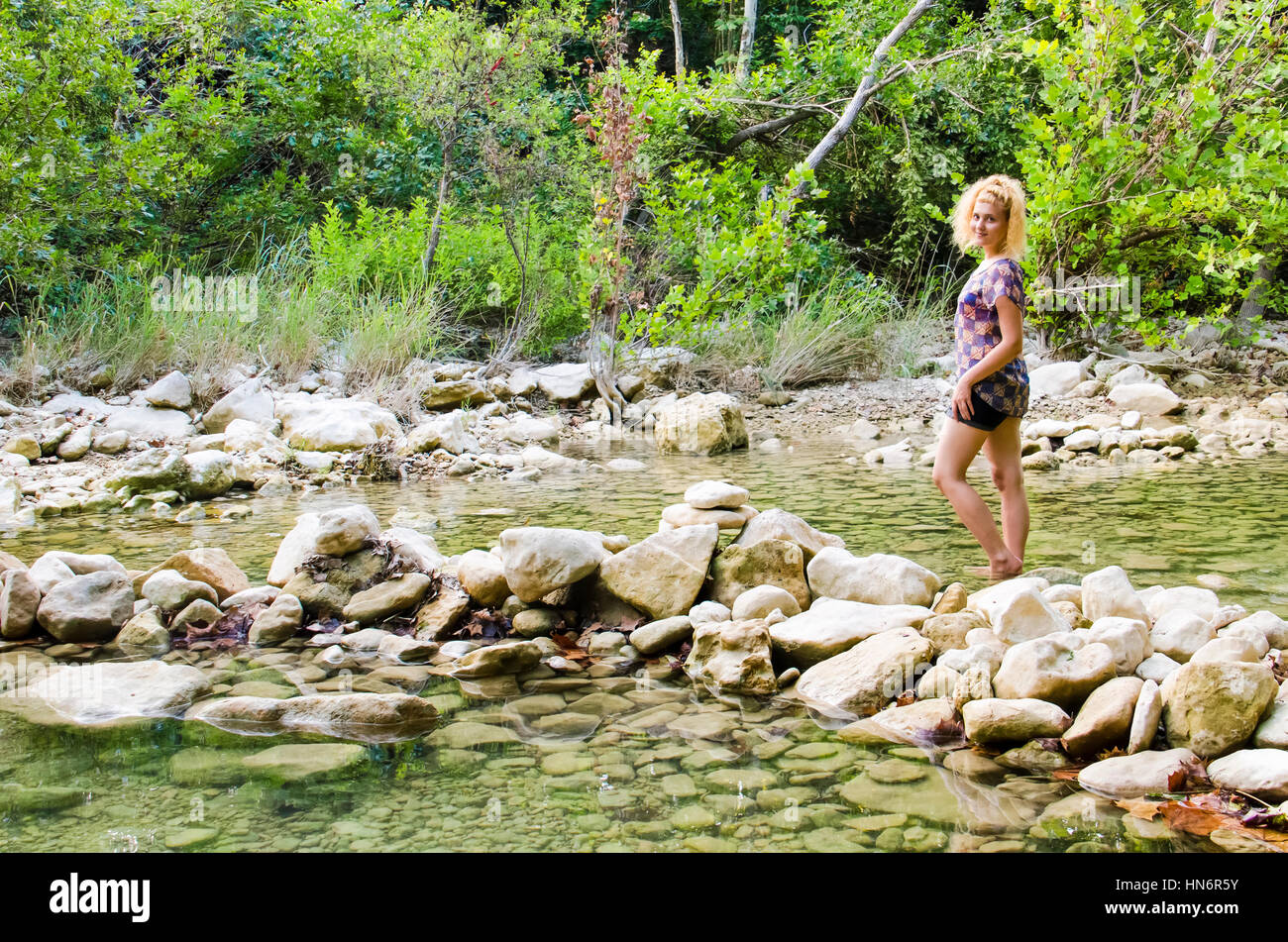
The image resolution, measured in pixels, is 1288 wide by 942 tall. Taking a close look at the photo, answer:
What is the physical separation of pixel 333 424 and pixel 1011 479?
4479 mm

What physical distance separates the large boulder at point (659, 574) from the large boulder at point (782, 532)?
8.7 inches

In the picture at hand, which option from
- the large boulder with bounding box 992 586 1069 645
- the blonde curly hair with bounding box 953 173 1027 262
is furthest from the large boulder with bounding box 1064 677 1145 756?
the blonde curly hair with bounding box 953 173 1027 262

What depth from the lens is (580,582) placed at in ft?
9.43

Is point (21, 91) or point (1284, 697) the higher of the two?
point (21, 91)

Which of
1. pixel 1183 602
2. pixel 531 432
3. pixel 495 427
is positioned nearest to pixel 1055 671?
pixel 1183 602

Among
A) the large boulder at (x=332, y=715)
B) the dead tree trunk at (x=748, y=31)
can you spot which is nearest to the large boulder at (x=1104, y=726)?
the large boulder at (x=332, y=715)

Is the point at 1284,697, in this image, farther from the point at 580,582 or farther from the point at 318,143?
the point at 318,143

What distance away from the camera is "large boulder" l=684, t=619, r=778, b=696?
2322 millimetres

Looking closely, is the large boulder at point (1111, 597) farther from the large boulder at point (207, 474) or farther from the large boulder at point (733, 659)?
the large boulder at point (207, 474)

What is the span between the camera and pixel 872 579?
2762mm

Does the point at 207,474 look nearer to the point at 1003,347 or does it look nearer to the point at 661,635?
the point at 661,635
